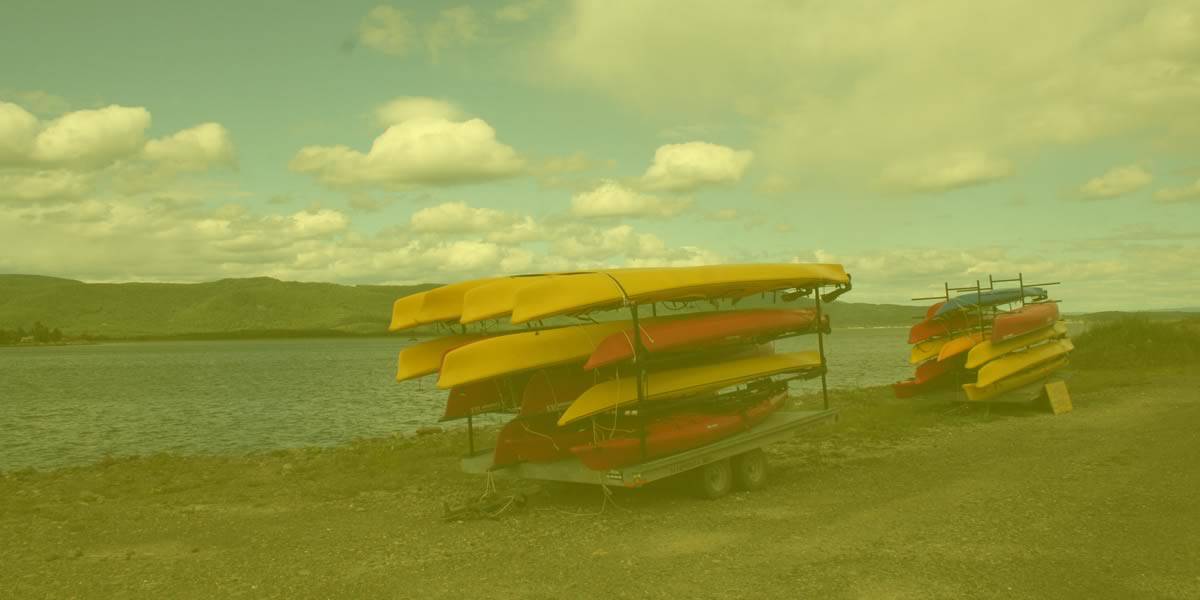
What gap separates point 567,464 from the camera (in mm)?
10172

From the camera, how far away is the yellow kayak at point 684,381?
32.2 ft

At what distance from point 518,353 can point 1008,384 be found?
1232cm

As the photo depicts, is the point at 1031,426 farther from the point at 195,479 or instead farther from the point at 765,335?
the point at 195,479

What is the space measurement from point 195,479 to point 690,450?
9.31 meters

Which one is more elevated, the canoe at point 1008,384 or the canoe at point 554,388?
the canoe at point 554,388

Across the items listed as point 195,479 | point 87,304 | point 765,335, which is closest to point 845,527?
point 765,335

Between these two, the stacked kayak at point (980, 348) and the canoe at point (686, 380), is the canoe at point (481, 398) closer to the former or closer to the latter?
the canoe at point (686, 380)

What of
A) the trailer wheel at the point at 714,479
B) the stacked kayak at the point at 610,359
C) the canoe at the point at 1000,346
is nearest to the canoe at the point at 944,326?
the canoe at the point at 1000,346

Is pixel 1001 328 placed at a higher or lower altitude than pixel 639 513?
higher

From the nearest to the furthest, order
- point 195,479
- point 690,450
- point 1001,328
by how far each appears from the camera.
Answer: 1. point 690,450
2. point 195,479
3. point 1001,328

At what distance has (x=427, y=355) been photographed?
1133 cm

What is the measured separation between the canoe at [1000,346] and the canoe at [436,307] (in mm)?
11046

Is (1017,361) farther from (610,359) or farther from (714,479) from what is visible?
(610,359)

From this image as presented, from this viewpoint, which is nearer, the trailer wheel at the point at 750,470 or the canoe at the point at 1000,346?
the trailer wheel at the point at 750,470
